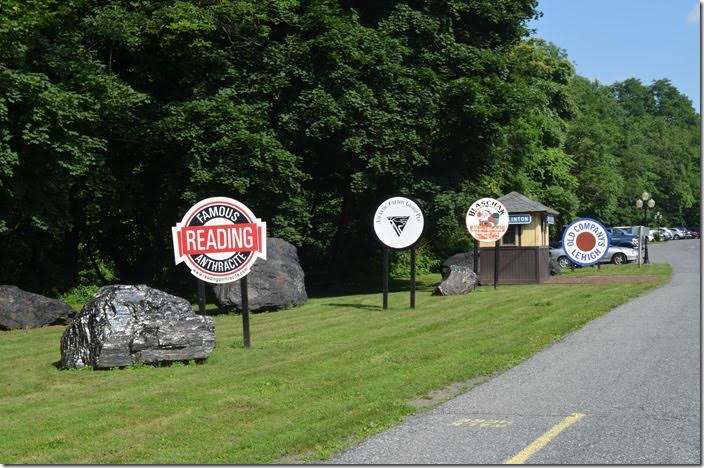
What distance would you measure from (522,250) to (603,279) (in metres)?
2.78

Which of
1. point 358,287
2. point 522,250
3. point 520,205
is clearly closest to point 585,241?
point 522,250

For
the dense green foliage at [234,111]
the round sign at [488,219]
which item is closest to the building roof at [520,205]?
the dense green foliage at [234,111]

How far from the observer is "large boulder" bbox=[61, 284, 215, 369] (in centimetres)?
1241

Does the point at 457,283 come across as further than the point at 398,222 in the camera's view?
Yes

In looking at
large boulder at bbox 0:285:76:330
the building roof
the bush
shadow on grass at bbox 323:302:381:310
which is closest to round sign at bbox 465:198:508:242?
the building roof

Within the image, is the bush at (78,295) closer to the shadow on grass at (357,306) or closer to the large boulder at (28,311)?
the large boulder at (28,311)

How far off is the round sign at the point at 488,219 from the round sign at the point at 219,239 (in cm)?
1273

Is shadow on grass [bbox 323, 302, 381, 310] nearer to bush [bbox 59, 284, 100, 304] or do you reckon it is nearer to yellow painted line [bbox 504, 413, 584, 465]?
bush [bbox 59, 284, 100, 304]

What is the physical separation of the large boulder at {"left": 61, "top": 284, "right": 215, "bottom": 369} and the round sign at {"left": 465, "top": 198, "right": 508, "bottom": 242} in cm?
1501

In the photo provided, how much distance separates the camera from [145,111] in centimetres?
2688

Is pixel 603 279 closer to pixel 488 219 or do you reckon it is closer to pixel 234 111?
pixel 488 219

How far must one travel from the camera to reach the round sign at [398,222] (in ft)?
68.2

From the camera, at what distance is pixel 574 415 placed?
871 cm

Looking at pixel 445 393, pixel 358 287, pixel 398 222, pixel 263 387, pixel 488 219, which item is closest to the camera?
pixel 445 393
